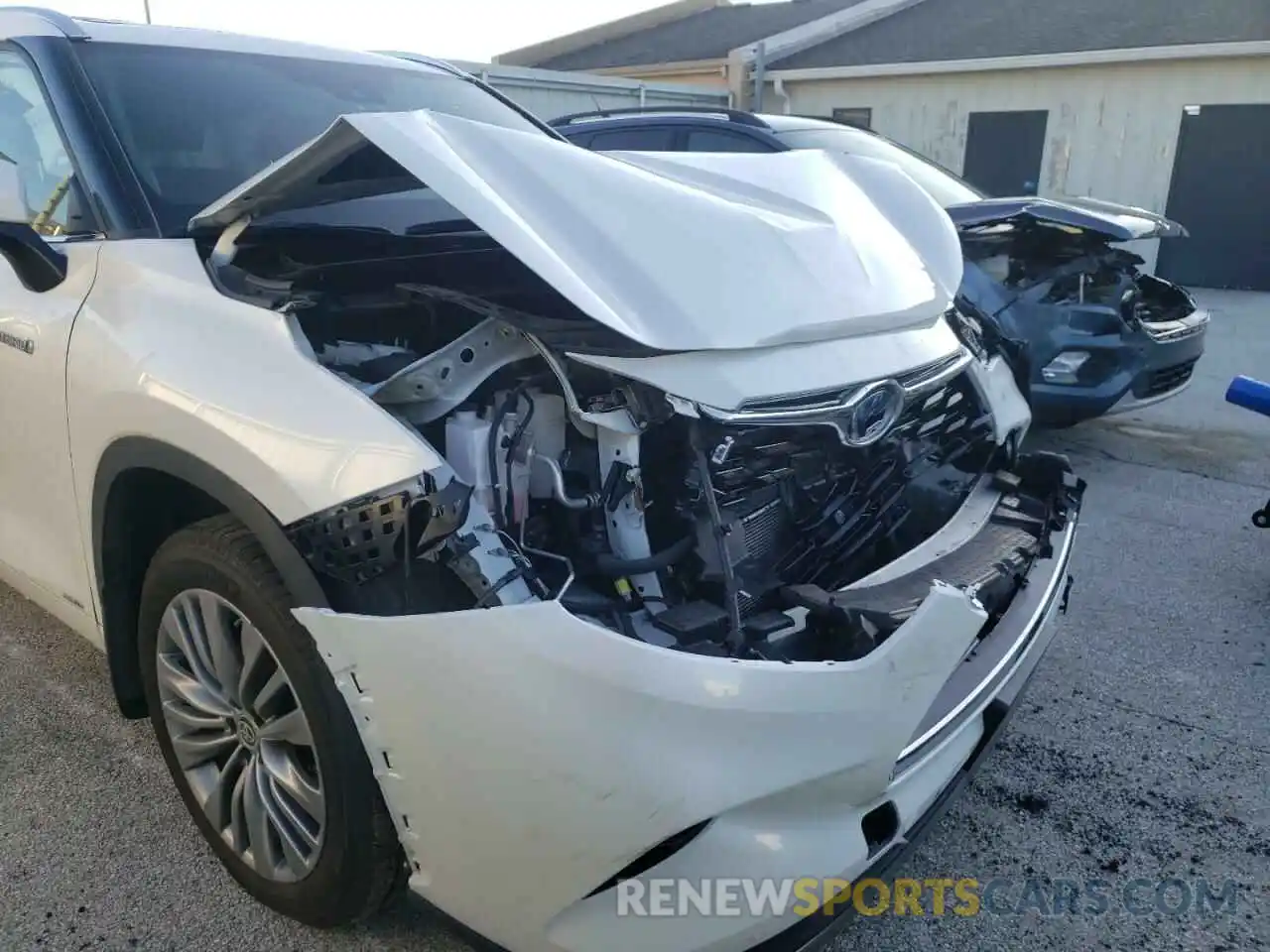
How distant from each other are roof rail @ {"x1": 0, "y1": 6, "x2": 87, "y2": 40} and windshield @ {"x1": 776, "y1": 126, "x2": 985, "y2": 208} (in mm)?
4483

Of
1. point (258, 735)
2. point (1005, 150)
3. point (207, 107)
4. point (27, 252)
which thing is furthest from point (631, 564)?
point (1005, 150)

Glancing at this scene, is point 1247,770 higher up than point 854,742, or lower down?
lower down

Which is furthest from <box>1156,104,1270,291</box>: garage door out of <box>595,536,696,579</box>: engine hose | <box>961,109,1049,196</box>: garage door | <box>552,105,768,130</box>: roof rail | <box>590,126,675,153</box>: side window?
<box>595,536,696,579</box>: engine hose

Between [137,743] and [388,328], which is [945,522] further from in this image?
[137,743]

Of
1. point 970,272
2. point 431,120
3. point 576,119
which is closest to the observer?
point 431,120

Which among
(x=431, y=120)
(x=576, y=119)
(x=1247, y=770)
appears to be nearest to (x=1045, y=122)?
(x=576, y=119)

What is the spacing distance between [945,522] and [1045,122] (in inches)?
516

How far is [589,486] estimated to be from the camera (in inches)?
75.3

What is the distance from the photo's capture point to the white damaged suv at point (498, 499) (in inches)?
59.6

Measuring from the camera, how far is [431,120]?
1.90 meters

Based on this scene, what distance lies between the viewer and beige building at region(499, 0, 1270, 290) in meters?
12.3

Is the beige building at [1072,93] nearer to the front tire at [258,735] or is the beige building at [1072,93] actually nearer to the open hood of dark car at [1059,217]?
the open hood of dark car at [1059,217]

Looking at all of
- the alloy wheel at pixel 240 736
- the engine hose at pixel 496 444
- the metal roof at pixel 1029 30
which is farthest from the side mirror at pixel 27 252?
the metal roof at pixel 1029 30

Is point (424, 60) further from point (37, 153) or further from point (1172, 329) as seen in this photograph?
point (1172, 329)
